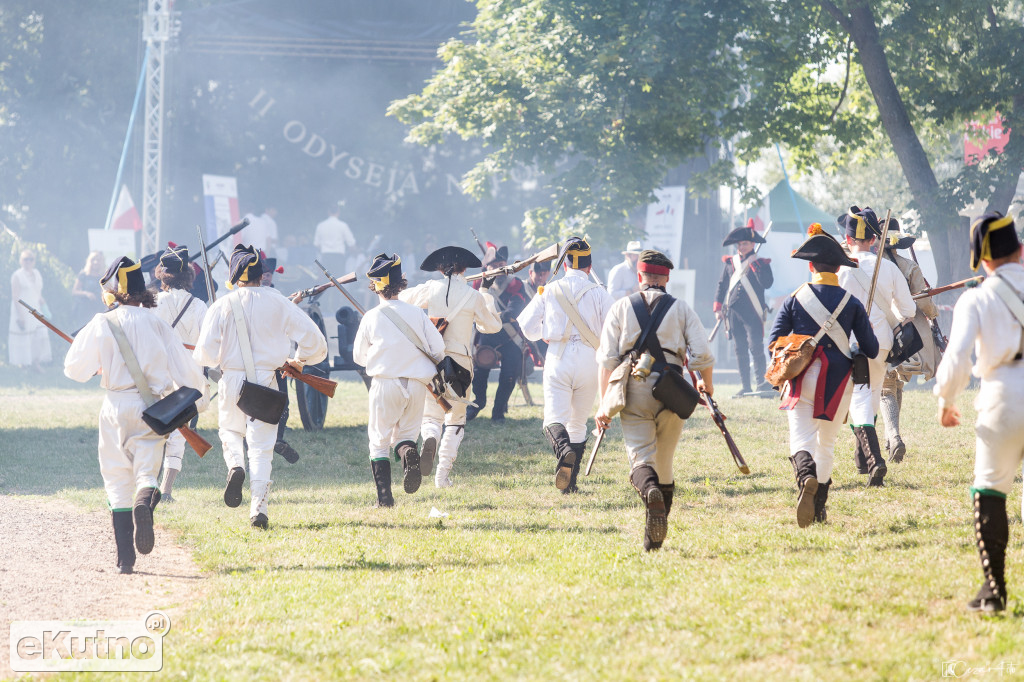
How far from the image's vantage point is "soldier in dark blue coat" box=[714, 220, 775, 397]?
15227mm

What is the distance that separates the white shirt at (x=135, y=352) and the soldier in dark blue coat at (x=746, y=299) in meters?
9.89

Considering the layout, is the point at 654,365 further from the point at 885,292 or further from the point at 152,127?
the point at 152,127

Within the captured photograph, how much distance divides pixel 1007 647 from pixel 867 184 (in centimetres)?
4584

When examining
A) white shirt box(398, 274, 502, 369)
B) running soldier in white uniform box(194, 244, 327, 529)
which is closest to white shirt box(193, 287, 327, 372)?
running soldier in white uniform box(194, 244, 327, 529)

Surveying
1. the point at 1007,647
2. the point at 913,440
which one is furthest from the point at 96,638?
the point at 913,440

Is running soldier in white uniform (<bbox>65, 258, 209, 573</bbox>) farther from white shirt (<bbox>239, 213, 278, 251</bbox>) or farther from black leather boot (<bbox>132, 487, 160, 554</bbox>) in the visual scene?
white shirt (<bbox>239, 213, 278, 251</bbox>)

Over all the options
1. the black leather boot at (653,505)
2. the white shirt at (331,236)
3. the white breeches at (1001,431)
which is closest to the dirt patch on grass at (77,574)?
the black leather boot at (653,505)

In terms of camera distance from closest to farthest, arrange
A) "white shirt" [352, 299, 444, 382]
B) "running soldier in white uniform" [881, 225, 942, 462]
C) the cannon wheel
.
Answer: "white shirt" [352, 299, 444, 382] < "running soldier in white uniform" [881, 225, 942, 462] < the cannon wheel

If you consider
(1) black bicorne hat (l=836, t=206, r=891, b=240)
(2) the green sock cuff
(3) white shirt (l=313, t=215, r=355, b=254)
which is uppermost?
(3) white shirt (l=313, t=215, r=355, b=254)

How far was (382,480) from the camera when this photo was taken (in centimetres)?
824

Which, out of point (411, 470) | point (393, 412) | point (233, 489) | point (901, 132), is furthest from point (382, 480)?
point (901, 132)

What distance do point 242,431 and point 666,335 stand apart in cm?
328

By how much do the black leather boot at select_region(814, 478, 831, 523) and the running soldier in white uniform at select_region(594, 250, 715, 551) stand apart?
A: 0.98 metres

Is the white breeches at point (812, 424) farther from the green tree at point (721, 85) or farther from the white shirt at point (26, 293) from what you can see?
the white shirt at point (26, 293)
